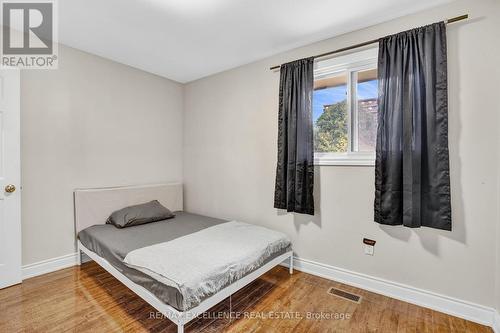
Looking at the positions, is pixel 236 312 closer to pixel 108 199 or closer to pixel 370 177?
pixel 370 177

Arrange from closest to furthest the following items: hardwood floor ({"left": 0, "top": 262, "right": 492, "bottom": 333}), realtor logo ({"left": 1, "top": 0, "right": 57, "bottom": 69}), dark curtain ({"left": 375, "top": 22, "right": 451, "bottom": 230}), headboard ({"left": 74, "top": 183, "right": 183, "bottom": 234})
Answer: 1. hardwood floor ({"left": 0, "top": 262, "right": 492, "bottom": 333})
2. dark curtain ({"left": 375, "top": 22, "right": 451, "bottom": 230})
3. realtor logo ({"left": 1, "top": 0, "right": 57, "bottom": 69})
4. headboard ({"left": 74, "top": 183, "right": 183, "bottom": 234})

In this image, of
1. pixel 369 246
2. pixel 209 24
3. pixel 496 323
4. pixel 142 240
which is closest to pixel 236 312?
pixel 142 240

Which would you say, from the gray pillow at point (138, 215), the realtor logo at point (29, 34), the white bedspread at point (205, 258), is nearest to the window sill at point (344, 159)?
the white bedspread at point (205, 258)

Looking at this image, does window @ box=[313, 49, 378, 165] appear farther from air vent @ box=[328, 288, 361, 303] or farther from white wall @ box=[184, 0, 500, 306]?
air vent @ box=[328, 288, 361, 303]

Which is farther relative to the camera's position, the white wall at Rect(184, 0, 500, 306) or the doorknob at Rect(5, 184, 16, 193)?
the doorknob at Rect(5, 184, 16, 193)

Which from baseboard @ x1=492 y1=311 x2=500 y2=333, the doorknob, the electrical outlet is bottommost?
baseboard @ x1=492 y1=311 x2=500 y2=333

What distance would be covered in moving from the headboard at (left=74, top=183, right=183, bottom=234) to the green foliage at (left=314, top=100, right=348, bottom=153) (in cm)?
232

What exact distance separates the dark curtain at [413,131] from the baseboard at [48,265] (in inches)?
131

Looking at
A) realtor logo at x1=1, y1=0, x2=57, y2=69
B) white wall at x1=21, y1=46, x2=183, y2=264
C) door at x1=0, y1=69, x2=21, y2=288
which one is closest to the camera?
realtor logo at x1=1, y1=0, x2=57, y2=69

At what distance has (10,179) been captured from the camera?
2.36 metres

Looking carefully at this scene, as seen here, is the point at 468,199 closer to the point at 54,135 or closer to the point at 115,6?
the point at 115,6

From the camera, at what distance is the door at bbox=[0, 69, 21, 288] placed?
2.32 metres

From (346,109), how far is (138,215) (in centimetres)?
267

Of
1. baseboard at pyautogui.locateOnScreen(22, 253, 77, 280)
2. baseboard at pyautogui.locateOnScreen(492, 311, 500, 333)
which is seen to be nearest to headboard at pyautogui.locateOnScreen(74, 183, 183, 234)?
baseboard at pyautogui.locateOnScreen(22, 253, 77, 280)
